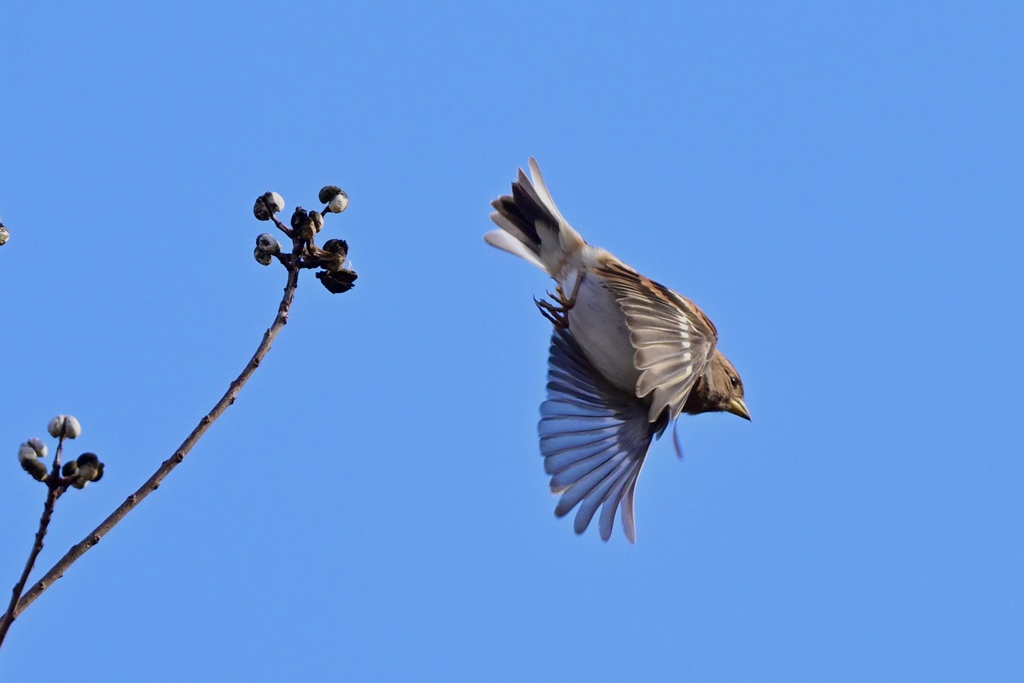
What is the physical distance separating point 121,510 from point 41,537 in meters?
0.17

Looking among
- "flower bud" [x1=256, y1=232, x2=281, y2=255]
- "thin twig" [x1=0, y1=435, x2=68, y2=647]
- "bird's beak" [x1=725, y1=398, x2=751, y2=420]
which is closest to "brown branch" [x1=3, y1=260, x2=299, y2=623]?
"thin twig" [x1=0, y1=435, x2=68, y2=647]

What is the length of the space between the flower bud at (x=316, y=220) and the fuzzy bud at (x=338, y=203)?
64mm

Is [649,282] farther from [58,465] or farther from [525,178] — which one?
[58,465]

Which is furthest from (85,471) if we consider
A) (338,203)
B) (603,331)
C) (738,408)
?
(738,408)

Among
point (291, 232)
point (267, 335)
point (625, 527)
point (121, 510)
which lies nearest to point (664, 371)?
point (625, 527)

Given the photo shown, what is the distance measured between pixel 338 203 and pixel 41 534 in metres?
1.22

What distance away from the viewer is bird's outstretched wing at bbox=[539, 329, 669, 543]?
631 cm

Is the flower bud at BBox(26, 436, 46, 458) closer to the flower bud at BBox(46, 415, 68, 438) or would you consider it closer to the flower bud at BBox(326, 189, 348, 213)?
the flower bud at BBox(46, 415, 68, 438)

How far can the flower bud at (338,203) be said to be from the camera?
313 centimetres

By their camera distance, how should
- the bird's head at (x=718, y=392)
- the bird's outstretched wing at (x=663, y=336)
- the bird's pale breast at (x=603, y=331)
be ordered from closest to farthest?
the bird's outstretched wing at (x=663, y=336) → the bird's pale breast at (x=603, y=331) → the bird's head at (x=718, y=392)

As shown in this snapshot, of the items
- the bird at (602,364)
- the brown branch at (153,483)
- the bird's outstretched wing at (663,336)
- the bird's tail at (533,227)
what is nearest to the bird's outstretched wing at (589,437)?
the bird at (602,364)

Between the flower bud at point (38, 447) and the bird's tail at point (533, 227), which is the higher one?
the bird's tail at point (533, 227)

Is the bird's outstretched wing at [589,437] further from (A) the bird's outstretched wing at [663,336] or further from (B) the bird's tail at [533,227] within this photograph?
(A) the bird's outstretched wing at [663,336]

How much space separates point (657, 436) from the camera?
6555 mm
